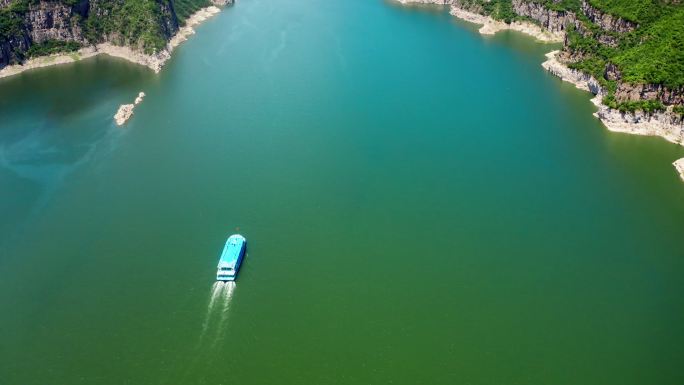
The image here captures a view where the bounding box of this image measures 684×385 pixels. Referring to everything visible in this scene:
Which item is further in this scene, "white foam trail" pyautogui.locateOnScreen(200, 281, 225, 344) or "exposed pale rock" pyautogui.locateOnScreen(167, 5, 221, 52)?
"exposed pale rock" pyautogui.locateOnScreen(167, 5, 221, 52)

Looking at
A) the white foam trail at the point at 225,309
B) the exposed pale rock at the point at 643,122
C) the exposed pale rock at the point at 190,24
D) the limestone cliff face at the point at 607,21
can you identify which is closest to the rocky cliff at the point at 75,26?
the exposed pale rock at the point at 190,24

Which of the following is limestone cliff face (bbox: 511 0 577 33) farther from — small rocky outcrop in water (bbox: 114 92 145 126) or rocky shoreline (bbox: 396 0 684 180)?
small rocky outcrop in water (bbox: 114 92 145 126)

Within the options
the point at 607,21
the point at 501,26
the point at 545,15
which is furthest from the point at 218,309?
the point at 545,15

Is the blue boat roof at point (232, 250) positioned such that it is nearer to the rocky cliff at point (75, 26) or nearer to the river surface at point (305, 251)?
the river surface at point (305, 251)

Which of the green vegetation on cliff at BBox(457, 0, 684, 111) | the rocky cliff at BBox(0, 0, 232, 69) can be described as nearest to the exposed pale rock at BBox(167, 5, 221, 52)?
the rocky cliff at BBox(0, 0, 232, 69)

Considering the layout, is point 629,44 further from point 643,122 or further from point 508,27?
point 508,27

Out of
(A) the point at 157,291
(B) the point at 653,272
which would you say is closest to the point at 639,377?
(B) the point at 653,272

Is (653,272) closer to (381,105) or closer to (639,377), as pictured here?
(639,377)

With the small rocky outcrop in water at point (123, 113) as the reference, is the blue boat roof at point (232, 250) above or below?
below
